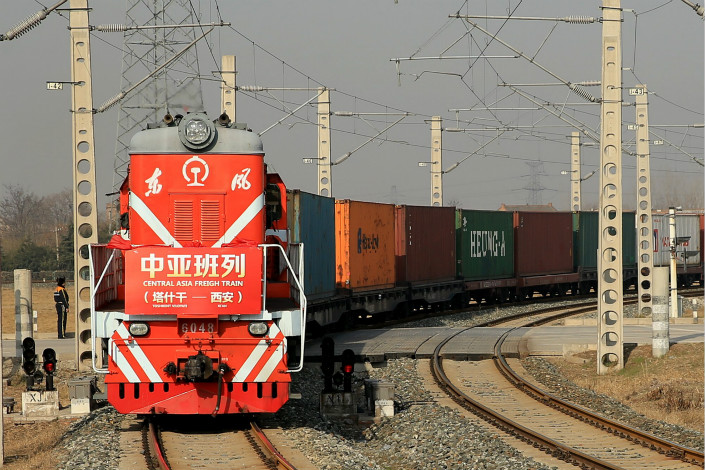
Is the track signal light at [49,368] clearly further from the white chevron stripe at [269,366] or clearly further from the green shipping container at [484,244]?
the green shipping container at [484,244]

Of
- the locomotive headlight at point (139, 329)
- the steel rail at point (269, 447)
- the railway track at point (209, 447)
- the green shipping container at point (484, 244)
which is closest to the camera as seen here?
the steel rail at point (269, 447)

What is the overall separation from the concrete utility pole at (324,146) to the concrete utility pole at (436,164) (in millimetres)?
8251

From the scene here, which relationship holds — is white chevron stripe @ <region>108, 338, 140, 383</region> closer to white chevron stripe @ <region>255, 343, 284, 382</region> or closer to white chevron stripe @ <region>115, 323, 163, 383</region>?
white chevron stripe @ <region>115, 323, 163, 383</region>

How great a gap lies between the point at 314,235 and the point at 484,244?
54.9 ft

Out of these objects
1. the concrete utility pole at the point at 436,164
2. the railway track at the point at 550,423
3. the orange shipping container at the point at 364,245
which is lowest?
the railway track at the point at 550,423

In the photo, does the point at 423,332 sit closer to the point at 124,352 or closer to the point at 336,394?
the point at 336,394

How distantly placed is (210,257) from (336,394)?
3968 mm

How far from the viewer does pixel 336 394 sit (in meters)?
15.1

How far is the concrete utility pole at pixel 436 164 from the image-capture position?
4228 centimetres

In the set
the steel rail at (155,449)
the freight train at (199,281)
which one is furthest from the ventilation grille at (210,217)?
the steel rail at (155,449)

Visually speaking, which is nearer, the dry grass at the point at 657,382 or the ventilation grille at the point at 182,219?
the ventilation grille at the point at 182,219

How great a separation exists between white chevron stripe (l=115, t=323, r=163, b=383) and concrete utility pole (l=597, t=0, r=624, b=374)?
11212 mm

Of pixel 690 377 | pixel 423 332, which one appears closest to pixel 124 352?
pixel 690 377

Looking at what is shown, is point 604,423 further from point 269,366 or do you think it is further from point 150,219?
point 150,219
